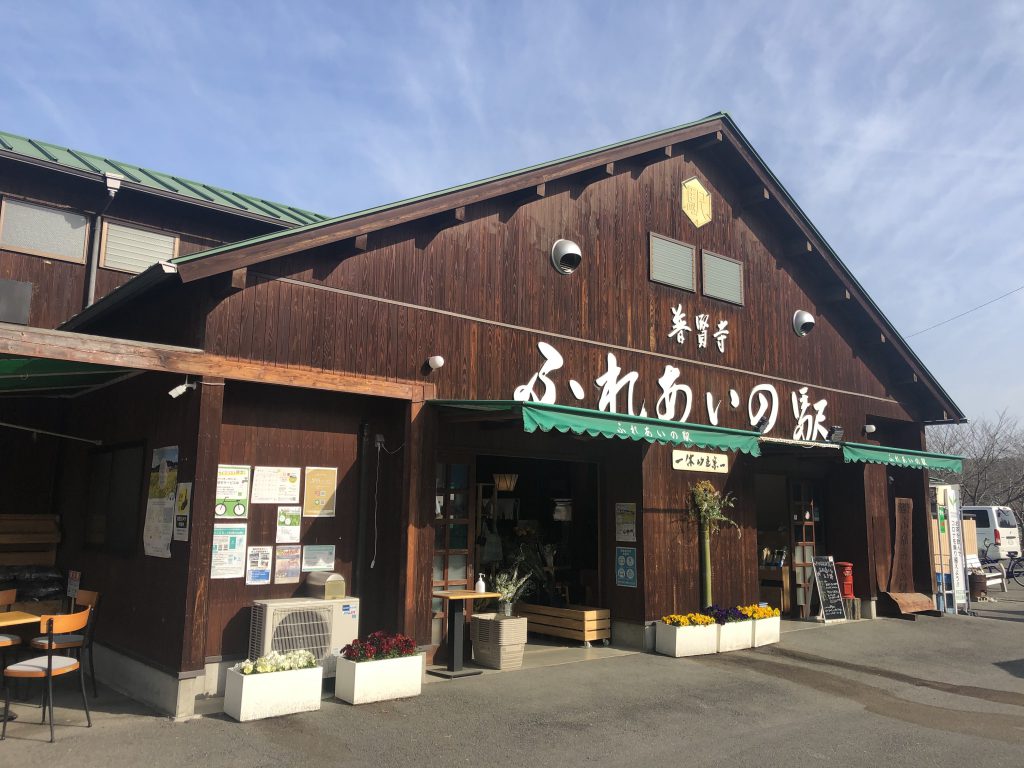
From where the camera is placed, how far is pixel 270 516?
8336 millimetres

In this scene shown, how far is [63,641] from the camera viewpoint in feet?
25.1

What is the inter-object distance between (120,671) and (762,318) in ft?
36.5

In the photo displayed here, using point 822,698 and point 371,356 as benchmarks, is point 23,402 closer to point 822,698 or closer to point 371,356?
point 371,356

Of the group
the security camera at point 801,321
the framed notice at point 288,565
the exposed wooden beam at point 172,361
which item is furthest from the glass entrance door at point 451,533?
the security camera at point 801,321

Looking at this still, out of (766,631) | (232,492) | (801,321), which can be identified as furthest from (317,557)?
(801,321)

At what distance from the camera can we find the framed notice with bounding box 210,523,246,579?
7941 millimetres

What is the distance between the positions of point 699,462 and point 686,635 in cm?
270

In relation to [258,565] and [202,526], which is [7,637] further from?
[258,565]

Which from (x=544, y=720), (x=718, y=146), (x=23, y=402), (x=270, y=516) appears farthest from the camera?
(x=718, y=146)

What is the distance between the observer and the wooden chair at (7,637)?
7.41 metres

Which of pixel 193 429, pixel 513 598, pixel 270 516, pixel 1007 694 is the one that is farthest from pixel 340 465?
pixel 1007 694

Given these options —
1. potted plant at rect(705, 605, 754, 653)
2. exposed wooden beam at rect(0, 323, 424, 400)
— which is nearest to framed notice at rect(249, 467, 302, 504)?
exposed wooden beam at rect(0, 323, 424, 400)

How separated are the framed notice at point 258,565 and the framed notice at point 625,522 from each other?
5205mm

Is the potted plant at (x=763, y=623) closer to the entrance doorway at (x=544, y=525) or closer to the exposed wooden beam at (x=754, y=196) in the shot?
the entrance doorway at (x=544, y=525)
